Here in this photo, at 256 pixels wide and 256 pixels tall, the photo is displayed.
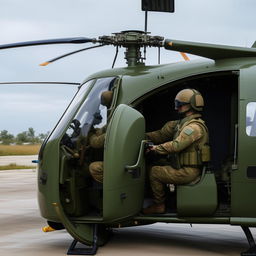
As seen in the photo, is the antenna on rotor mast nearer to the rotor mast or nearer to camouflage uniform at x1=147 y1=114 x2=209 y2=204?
the rotor mast

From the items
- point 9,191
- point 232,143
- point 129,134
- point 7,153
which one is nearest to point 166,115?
point 232,143

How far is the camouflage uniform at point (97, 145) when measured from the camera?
23.5ft

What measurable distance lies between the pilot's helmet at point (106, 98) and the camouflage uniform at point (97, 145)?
37 cm

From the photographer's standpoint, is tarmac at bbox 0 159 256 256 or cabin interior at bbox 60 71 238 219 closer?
cabin interior at bbox 60 71 238 219

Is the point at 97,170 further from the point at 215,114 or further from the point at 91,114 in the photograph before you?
the point at 215,114

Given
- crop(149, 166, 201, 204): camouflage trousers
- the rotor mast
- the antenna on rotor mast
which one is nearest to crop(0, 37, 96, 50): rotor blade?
the rotor mast

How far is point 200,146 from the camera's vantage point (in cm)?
732

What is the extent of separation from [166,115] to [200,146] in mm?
1423

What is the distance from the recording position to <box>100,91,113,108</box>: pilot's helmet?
7.68 meters

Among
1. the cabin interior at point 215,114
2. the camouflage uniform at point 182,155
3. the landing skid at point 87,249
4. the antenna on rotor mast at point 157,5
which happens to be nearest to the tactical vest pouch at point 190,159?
the camouflage uniform at point 182,155

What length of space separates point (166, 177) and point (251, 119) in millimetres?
1272

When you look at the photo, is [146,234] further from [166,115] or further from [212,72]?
[212,72]

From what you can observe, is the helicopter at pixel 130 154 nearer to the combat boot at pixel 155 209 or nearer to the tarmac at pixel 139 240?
the combat boot at pixel 155 209

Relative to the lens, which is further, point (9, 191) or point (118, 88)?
point (9, 191)
